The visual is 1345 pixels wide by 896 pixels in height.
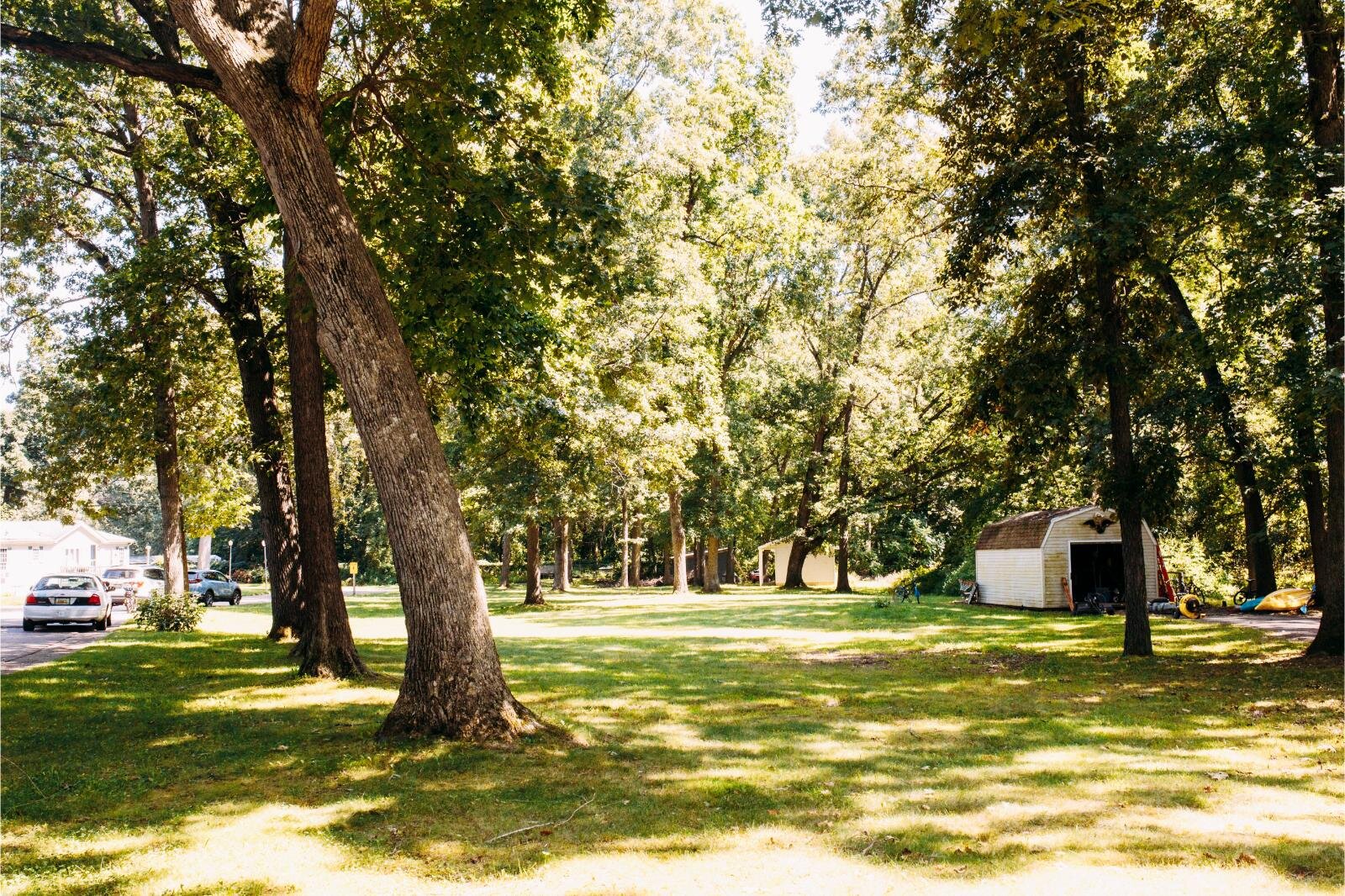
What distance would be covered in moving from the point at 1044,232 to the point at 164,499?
785 inches

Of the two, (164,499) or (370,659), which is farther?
(164,499)

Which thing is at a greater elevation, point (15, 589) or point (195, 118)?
point (195, 118)

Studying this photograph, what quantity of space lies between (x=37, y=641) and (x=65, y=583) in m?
4.56

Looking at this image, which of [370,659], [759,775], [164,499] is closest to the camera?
[759,775]

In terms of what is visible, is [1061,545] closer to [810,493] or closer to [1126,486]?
[1126,486]

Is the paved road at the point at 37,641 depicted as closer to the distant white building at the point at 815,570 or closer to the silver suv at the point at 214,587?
the silver suv at the point at 214,587

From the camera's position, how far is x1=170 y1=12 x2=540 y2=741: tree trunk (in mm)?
7672

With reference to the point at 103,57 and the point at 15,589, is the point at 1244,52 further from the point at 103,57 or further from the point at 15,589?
the point at 15,589

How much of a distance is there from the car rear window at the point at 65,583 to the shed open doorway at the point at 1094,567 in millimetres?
26764

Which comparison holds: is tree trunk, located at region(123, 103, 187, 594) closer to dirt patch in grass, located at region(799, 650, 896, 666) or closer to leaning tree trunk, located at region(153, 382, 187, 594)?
leaning tree trunk, located at region(153, 382, 187, 594)

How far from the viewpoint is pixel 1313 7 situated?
1187 centimetres

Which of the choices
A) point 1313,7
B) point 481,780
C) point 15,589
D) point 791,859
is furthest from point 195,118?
point 15,589

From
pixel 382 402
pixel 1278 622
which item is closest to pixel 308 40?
pixel 382 402

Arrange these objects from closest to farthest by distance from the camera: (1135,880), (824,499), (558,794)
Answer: (1135,880) → (558,794) → (824,499)
